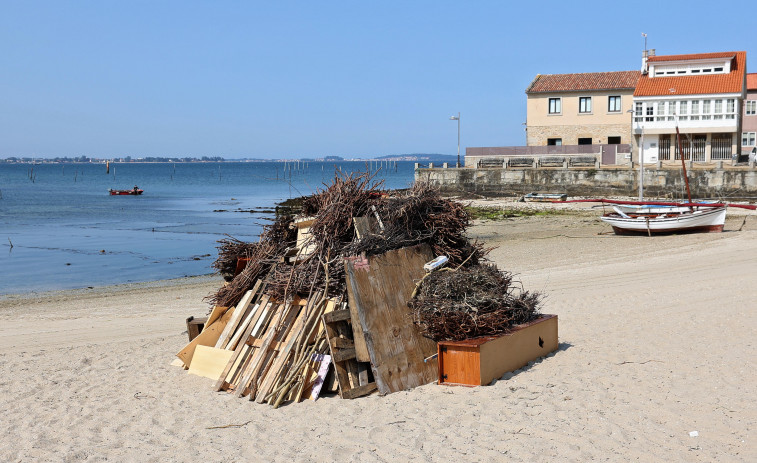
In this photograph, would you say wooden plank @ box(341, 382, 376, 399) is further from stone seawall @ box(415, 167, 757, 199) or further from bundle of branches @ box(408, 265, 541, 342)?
stone seawall @ box(415, 167, 757, 199)

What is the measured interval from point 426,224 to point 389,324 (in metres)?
1.55

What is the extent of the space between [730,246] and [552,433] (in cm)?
1702

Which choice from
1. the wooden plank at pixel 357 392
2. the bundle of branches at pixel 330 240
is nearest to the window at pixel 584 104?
the bundle of branches at pixel 330 240

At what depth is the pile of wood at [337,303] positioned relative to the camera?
7.59 meters

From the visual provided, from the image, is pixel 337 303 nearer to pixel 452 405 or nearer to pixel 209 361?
pixel 452 405

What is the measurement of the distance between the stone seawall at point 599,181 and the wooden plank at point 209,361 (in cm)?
2893

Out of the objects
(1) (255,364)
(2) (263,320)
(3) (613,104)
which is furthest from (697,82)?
(1) (255,364)

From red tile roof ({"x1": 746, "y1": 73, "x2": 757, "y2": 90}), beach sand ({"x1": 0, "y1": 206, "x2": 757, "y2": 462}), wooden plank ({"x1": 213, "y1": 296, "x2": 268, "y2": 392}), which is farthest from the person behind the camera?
red tile roof ({"x1": 746, "y1": 73, "x2": 757, "y2": 90})

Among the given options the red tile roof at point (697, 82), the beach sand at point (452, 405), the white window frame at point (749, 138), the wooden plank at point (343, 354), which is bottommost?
the beach sand at point (452, 405)

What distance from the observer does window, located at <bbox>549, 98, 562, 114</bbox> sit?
5253cm

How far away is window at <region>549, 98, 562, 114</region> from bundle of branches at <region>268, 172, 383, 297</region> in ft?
151

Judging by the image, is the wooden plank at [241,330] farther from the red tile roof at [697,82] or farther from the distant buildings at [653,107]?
the red tile roof at [697,82]

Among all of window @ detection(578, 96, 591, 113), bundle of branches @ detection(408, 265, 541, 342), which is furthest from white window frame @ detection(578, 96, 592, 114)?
bundle of branches @ detection(408, 265, 541, 342)

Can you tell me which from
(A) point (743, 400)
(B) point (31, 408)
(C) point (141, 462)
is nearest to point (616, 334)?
(A) point (743, 400)
